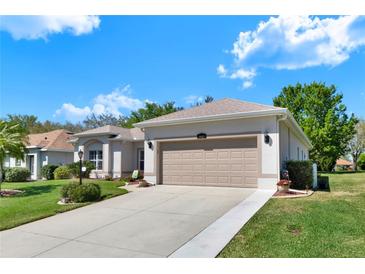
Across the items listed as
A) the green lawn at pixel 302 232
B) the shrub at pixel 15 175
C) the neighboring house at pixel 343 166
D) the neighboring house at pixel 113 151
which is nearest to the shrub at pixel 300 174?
the green lawn at pixel 302 232

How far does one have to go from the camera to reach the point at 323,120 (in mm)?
35312

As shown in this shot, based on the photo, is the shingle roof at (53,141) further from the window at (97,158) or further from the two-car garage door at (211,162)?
the two-car garage door at (211,162)

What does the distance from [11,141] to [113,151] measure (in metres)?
7.54

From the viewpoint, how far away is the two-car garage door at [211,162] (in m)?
12.4

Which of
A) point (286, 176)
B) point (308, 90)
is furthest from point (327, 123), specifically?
point (286, 176)

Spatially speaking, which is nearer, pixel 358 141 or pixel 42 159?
pixel 42 159

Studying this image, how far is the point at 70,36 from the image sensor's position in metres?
11.9

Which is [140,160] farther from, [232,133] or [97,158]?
[232,133]

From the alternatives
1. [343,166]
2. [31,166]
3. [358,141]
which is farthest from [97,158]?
[343,166]

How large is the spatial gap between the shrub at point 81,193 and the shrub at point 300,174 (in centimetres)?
835

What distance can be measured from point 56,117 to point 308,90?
42152 millimetres

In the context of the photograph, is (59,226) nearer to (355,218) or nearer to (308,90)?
(355,218)

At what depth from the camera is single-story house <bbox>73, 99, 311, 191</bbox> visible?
39.1ft

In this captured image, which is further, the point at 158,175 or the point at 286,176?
the point at 158,175
